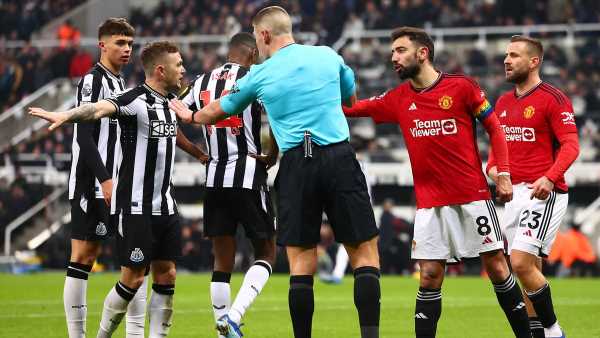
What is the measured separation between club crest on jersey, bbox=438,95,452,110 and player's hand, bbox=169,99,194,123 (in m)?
1.83

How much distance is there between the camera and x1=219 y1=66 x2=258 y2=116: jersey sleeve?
794 cm

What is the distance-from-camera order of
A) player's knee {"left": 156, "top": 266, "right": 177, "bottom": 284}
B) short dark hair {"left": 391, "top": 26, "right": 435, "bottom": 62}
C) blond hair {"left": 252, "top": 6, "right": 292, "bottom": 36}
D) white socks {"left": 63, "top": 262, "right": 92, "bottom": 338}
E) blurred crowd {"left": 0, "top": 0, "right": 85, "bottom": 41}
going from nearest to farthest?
blond hair {"left": 252, "top": 6, "right": 292, "bottom": 36}, short dark hair {"left": 391, "top": 26, "right": 435, "bottom": 62}, player's knee {"left": 156, "top": 266, "right": 177, "bottom": 284}, white socks {"left": 63, "top": 262, "right": 92, "bottom": 338}, blurred crowd {"left": 0, "top": 0, "right": 85, "bottom": 41}

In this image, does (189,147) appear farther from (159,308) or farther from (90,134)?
(159,308)

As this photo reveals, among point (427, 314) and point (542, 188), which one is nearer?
point (427, 314)

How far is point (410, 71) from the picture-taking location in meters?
8.60

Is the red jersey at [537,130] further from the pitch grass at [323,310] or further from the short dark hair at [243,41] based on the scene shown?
the short dark hair at [243,41]

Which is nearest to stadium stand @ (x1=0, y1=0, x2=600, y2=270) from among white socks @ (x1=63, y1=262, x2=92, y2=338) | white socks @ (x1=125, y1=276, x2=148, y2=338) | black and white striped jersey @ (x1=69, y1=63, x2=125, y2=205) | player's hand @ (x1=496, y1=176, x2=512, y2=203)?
black and white striped jersey @ (x1=69, y1=63, x2=125, y2=205)

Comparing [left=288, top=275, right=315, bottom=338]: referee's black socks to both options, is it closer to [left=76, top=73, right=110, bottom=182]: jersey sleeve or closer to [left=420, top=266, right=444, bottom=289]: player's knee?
[left=420, top=266, right=444, bottom=289]: player's knee

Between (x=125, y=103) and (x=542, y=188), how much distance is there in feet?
10.5

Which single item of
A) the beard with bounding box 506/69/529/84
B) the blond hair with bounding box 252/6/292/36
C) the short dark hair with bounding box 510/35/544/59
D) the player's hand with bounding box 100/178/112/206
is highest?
the blond hair with bounding box 252/6/292/36

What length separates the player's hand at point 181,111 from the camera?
8148 millimetres

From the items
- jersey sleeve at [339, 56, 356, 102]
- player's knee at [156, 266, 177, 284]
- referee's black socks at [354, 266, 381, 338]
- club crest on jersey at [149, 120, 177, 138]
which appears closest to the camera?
referee's black socks at [354, 266, 381, 338]

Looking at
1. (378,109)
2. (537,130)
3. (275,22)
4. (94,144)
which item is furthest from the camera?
(537,130)

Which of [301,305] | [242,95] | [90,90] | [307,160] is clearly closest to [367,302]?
[301,305]
